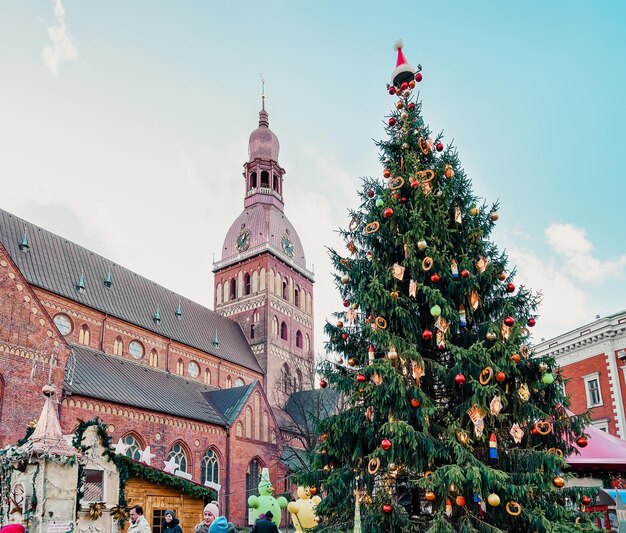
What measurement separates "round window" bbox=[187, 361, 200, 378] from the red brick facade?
20.5 meters

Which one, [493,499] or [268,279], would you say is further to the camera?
[268,279]

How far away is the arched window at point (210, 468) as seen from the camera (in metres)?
28.2

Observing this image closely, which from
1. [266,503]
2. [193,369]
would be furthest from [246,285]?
[266,503]

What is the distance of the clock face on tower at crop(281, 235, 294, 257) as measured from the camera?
1827 inches

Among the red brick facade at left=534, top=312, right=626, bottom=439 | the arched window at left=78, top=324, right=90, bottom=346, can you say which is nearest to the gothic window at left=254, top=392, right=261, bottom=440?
the arched window at left=78, top=324, right=90, bottom=346

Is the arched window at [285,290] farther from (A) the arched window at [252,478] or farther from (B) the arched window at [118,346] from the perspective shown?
(B) the arched window at [118,346]

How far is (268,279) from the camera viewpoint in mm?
43812

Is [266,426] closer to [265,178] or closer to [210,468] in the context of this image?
[210,468]

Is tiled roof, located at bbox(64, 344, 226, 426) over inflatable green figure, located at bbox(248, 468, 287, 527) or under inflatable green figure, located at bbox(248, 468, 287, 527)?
over

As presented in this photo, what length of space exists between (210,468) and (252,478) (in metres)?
2.97

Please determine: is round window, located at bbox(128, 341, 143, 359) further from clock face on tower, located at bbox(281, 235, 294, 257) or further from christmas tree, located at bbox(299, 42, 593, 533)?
christmas tree, located at bbox(299, 42, 593, 533)

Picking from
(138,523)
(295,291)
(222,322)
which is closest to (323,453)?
(138,523)

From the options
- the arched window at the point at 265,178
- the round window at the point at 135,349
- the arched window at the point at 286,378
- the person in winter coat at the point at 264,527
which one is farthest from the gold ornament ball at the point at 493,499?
the arched window at the point at 265,178

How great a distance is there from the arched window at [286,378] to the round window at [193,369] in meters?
7.61
